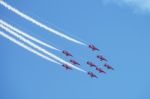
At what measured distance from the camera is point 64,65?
223 ft

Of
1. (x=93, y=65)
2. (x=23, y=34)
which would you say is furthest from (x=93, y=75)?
(x=23, y=34)

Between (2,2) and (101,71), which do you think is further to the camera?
(101,71)

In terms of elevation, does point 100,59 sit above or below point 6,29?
above

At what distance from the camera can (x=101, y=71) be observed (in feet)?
241

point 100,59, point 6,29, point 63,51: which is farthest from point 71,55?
point 6,29

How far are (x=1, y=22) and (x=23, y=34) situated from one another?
3.71 m

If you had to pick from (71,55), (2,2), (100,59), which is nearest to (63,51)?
(71,55)

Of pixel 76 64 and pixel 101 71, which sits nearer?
pixel 76 64

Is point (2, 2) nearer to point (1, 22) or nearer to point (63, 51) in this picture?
point (1, 22)

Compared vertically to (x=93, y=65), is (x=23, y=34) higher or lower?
lower

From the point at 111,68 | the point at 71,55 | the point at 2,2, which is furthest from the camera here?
the point at 111,68

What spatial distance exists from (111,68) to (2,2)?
64.0 ft

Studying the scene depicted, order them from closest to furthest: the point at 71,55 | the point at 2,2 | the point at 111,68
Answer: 1. the point at 2,2
2. the point at 71,55
3. the point at 111,68

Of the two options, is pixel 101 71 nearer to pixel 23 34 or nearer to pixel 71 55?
pixel 71 55
